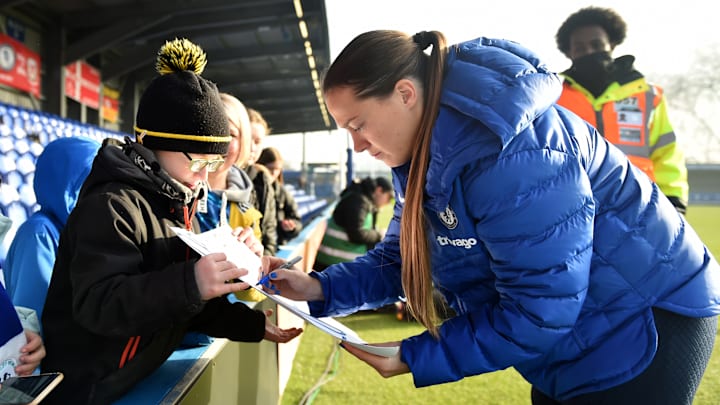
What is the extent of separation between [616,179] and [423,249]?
45 centimetres

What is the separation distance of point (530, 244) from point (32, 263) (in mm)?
1499

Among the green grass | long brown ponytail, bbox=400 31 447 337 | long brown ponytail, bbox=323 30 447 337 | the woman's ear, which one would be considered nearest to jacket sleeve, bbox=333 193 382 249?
the green grass

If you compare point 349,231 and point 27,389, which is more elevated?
point 27,389

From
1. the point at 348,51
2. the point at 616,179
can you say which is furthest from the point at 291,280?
the point at 616,179

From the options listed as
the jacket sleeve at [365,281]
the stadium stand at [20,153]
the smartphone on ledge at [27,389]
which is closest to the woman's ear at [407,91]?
the jacket sleeve at [365,281]

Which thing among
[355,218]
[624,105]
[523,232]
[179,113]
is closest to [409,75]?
[523,232]

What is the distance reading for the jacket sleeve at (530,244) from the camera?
90 cm

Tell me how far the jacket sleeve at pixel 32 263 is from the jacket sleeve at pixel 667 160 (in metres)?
2.63

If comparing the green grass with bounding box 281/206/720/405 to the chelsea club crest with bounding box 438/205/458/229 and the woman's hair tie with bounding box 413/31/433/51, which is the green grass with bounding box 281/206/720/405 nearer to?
the chelsea club crest with bounding box 438/205/458/229

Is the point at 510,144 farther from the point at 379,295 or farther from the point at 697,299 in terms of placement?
the point at 379,295

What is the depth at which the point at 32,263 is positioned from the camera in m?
1.50

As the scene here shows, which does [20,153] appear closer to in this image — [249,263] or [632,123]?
[249,263]

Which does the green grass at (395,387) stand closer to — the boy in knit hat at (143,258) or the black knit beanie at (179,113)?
the boy in knit hat at (143,258)

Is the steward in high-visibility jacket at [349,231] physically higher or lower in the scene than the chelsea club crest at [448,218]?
lower
